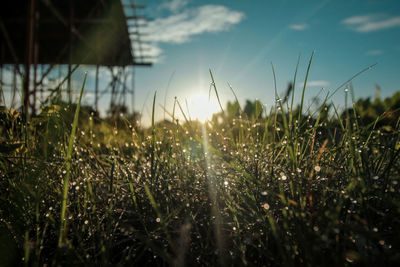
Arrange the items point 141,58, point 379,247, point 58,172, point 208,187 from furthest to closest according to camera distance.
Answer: point 141,58 < point 58,172 < point 208,187 < point 379,247

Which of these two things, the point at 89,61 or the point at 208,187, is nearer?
the point at 208,187

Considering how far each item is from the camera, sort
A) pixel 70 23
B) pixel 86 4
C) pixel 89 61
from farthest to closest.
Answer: pixel 89 61 < pixel 86 4 < pixel 70 23

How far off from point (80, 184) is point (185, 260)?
536 millimetres

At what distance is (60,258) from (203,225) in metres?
0.45

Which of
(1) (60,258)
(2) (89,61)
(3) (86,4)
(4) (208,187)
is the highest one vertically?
(3) (86,4)

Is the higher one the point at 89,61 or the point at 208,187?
the point at 89,61

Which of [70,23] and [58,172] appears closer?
[58,172]

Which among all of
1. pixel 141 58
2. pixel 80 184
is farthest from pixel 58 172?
pixel 141 58

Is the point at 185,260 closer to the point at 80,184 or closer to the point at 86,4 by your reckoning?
the point at 80,184

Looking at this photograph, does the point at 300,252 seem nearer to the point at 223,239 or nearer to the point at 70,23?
the point at 223,239

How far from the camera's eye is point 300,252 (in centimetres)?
71

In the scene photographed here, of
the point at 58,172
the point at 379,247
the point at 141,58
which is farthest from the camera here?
the point at 141,58

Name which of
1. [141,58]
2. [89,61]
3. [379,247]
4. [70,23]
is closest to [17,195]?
[379,247]

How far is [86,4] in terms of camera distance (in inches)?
397
